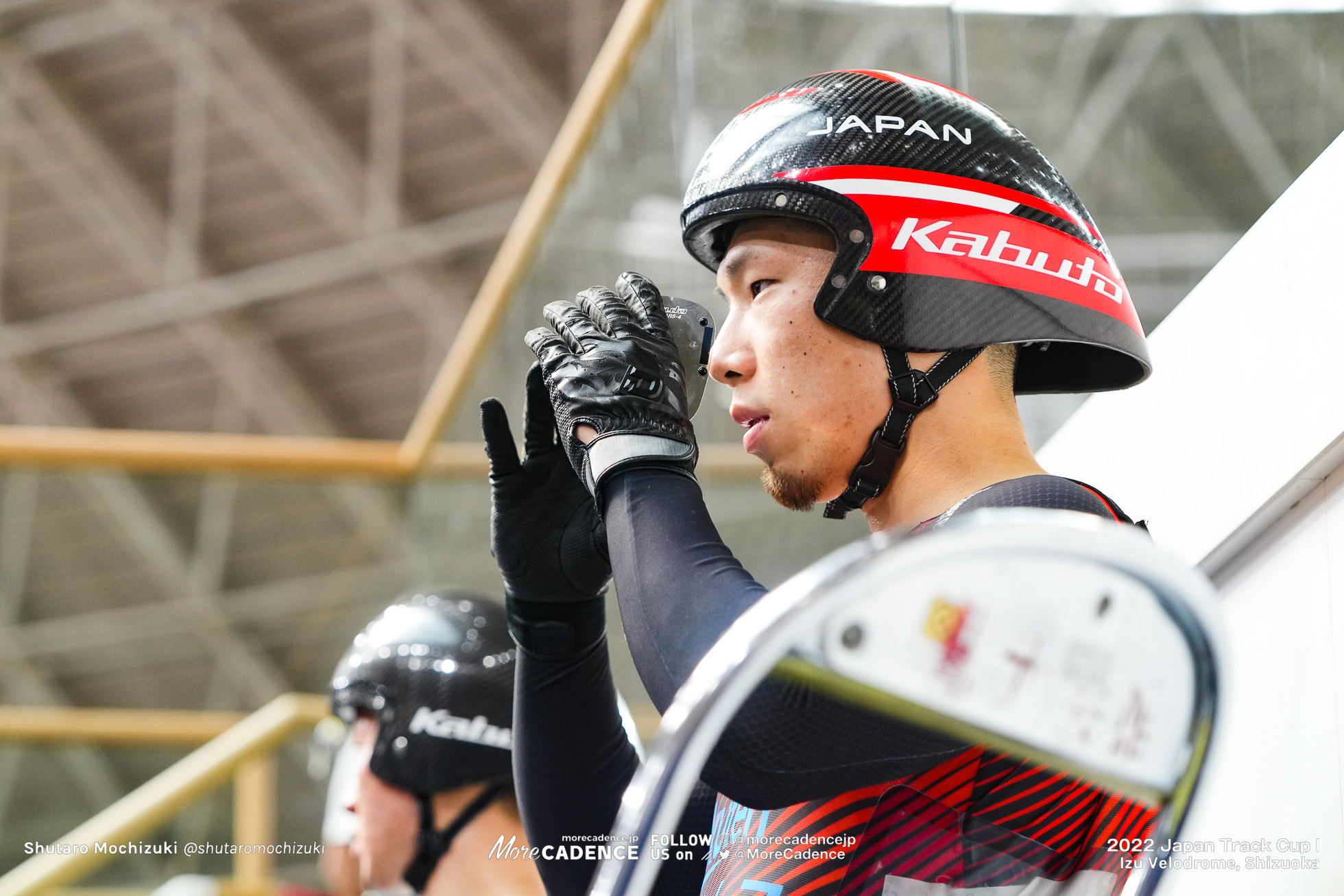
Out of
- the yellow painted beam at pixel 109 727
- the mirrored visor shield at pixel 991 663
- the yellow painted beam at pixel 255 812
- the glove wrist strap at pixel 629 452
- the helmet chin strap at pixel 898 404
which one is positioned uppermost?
the yellow painted beam at pixel 109 727

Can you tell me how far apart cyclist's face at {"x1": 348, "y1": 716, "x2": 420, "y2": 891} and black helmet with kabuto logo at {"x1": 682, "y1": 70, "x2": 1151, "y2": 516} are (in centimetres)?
152

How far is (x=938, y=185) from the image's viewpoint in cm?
156

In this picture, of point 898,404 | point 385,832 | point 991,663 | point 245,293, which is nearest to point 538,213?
point 385,832

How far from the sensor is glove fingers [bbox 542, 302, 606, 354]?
151cm

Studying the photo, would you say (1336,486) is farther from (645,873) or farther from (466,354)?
(466,354)

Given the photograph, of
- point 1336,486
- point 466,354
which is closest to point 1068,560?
Result: point 1336,486

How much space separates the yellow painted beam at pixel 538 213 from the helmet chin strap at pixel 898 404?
2683 millimetres

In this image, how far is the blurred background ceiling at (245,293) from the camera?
20.0 feet

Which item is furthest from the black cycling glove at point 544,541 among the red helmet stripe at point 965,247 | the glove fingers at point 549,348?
the red helmet stripe at point 965,247

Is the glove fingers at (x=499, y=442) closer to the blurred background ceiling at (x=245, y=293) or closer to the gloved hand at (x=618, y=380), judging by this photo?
the gloved hand at (x=618, y=380)

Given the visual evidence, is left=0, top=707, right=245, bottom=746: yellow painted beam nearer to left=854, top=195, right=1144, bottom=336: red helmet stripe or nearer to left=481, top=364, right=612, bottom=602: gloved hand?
left=481, top=364, right=612, bottom=602: gloved hand

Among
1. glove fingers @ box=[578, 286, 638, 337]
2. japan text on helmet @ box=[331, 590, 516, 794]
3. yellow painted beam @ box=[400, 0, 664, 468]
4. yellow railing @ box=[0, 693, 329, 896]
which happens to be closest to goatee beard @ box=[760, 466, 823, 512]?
glove fingers @ box=[578, 286, 638, 337]

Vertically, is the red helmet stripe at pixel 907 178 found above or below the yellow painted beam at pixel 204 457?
below

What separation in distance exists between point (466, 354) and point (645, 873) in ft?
16.7
